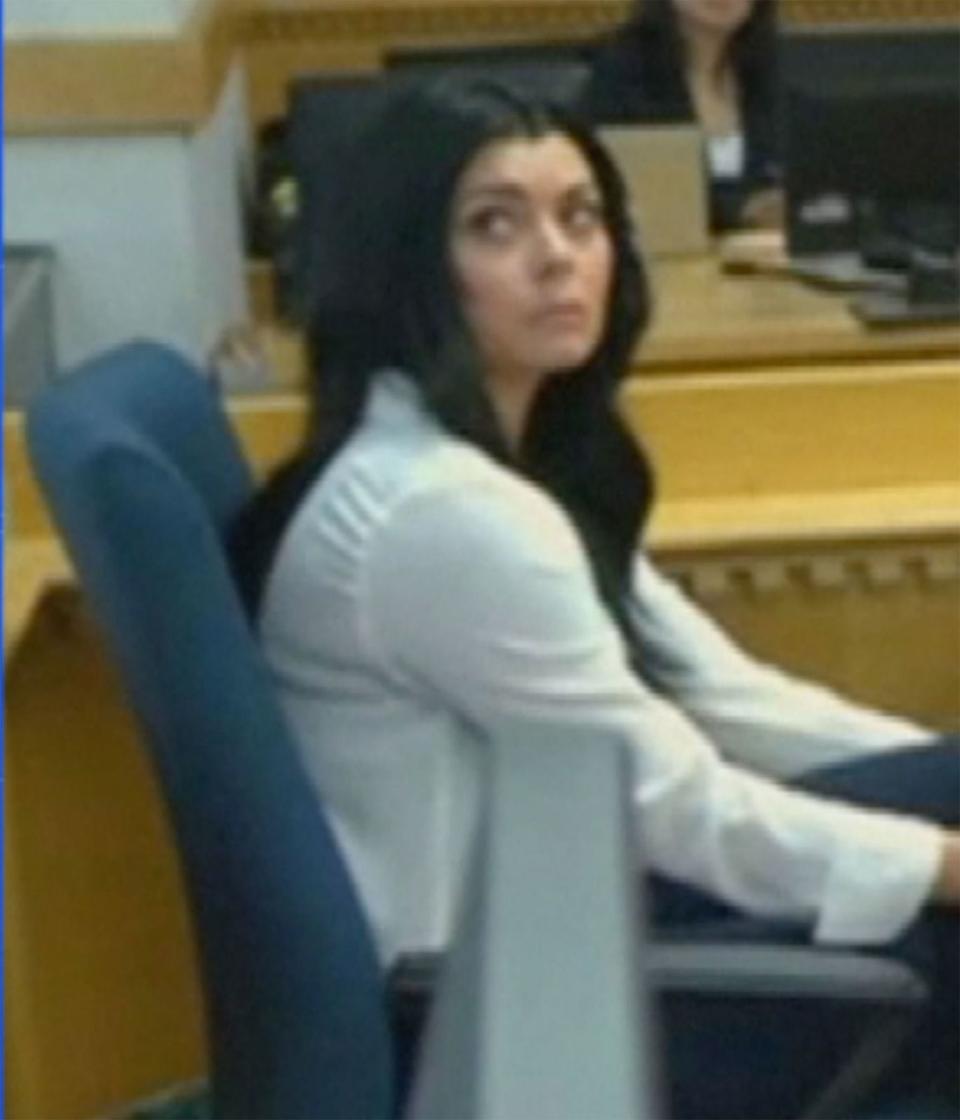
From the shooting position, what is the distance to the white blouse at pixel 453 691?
1615 millimetres

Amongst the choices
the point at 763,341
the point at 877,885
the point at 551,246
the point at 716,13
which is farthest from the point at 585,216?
the point at 716,13

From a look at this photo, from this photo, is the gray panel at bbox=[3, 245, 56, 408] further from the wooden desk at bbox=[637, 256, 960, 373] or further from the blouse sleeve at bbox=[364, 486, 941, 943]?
the blouse sleeve at bbox=[364, 486, 941, 943]

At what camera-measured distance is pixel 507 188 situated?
5.74ft

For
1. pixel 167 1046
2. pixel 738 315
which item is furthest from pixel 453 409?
pixel 738 315

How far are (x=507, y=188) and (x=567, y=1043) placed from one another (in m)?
1.39

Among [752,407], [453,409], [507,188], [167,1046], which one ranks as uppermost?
[507,188]

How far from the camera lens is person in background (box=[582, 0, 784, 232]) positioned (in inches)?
177

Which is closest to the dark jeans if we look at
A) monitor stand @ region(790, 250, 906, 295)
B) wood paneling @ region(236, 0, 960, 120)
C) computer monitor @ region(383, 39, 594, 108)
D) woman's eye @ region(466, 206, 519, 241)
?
woman's eye @ region(466, 206, 519, 241)

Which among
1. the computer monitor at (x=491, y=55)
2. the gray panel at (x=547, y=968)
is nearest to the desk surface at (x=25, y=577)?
the gray panel at (x=547, y=968)

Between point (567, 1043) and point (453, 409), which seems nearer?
point (567, 1043)

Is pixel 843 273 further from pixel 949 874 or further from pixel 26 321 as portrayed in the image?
pixel 949 874

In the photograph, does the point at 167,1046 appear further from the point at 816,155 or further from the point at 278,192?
the point at 278,192

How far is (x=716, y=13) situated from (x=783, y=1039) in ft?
10.2

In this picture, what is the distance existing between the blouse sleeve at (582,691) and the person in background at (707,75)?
2.88m
